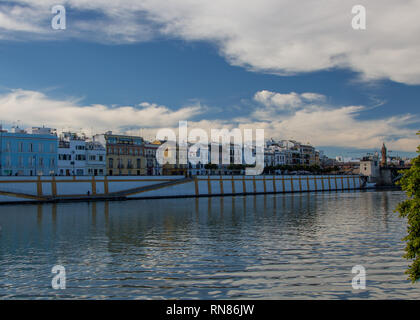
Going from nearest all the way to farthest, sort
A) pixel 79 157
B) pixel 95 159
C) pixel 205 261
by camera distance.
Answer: pixel 205 261
pixel 79 157
pixel 95 159

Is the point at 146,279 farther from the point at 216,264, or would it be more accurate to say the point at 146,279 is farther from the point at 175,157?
the point at 175,157

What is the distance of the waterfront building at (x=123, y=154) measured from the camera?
10625cm

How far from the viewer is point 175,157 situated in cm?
12875

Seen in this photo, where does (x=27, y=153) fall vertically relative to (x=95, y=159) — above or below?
above

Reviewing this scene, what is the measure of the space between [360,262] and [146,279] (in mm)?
10358

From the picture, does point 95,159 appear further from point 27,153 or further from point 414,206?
point 414,206

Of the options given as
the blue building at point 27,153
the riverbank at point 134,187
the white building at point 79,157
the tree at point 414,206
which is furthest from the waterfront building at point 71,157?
the tree at point 414,206

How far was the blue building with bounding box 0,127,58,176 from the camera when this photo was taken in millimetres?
80062

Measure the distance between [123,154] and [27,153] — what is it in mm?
29833

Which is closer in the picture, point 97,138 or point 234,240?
point 234,240

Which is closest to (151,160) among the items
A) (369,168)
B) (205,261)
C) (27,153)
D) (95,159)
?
(95,159)

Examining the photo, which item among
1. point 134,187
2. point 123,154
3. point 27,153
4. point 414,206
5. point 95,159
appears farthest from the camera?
point 123,154

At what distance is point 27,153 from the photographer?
3248 inches
